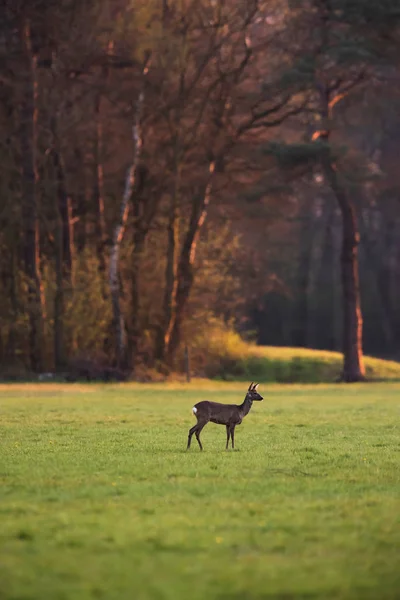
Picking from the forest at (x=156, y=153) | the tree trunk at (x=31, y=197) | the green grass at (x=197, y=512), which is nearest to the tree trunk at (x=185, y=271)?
the forest at (x=156, y=153)

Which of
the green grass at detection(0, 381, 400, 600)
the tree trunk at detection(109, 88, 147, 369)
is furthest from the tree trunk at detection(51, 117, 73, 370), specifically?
the green grass at detection(0, 381, 400, 600)

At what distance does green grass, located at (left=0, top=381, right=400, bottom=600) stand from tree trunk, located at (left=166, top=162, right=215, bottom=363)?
2394 centimetres

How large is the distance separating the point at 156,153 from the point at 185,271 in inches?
189

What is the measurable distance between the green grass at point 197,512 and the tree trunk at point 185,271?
942 inches

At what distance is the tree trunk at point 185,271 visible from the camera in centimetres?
4700

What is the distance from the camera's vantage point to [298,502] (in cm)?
1205

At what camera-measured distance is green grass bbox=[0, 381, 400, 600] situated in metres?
8.24

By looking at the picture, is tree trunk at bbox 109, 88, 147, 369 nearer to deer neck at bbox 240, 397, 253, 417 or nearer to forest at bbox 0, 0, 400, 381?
forest at bbox 0, 0, 400, 381

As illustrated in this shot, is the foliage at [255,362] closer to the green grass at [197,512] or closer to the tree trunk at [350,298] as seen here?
the tree trunk at [350,298]

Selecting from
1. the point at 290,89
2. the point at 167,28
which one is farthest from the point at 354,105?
the point at 167,28

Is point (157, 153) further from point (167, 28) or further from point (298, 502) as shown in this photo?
point (298, 502)

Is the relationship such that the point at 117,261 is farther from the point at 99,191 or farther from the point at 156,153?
the point at 156,153

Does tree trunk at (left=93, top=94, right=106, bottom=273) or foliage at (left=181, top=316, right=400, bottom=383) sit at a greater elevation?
tree trunk at (left=93, top=94, right=106, bottom=273)

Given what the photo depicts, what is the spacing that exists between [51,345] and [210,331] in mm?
7915
